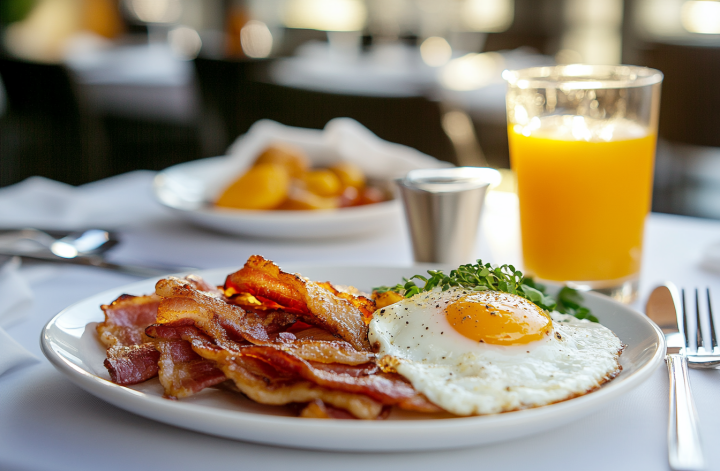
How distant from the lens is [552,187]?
1.52 meters

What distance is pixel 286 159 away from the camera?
2.24 metres

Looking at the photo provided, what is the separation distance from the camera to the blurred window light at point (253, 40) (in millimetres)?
6008

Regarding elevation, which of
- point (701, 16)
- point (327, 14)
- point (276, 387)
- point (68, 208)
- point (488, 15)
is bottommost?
point (68, 208)

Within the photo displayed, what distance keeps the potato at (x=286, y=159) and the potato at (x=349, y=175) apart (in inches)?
4.8

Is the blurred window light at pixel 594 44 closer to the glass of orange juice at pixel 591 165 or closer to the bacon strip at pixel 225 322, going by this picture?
the glass of orange juice at pixel 591 165

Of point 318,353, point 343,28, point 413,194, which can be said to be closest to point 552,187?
point 413,194

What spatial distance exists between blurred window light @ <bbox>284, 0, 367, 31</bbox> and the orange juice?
8.52 metres

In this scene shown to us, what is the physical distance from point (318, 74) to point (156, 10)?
A: 20.9ft

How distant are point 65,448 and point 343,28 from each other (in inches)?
372

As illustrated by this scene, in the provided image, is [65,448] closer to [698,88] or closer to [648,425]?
[648,425]

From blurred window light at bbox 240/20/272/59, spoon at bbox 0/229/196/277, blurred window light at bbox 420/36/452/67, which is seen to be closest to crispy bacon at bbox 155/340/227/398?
spoon at bbox 0/229/196/277

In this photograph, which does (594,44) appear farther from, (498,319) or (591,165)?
(498,319)

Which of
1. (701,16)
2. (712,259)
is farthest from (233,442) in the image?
(701,16)

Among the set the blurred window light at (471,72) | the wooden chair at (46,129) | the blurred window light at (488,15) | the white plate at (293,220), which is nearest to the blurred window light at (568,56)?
the blurred window light at (488,15)
